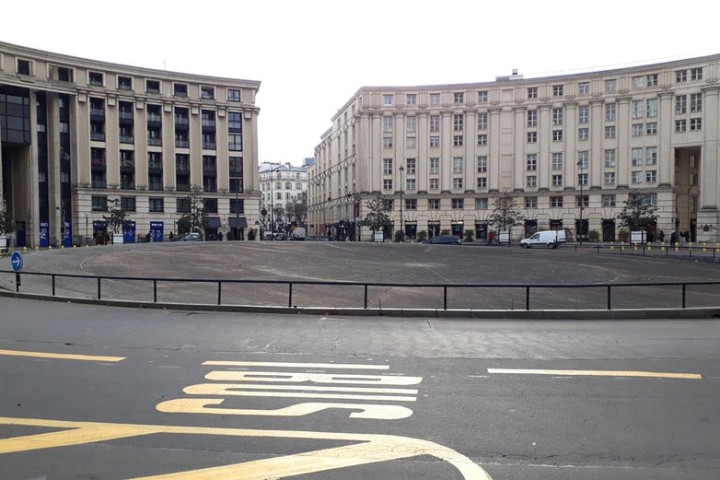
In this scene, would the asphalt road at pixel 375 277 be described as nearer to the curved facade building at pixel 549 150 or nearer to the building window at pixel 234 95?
the curved facade building at pixel 549 150

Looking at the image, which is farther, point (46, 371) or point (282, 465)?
point (46, 371)

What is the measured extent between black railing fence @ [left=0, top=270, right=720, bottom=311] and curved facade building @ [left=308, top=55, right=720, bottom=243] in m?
57.8

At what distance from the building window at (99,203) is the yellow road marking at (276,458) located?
74.2 metres

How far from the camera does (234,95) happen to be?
270 ft

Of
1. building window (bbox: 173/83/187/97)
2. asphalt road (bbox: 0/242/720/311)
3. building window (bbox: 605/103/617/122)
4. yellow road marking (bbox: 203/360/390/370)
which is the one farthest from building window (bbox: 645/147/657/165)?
yellow road marking (bbox: 203/360/390/370)

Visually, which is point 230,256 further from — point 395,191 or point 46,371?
point 395,191

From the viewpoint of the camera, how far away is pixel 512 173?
267ft

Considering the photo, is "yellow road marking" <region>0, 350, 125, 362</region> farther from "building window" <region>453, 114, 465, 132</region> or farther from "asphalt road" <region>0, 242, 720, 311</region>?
"building window" <region>453, 114, 465, 132</region>

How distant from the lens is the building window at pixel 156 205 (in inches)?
3000

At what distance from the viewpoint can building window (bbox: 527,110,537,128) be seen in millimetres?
80562

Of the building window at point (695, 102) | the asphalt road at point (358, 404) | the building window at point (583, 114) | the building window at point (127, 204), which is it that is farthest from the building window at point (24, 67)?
the building window at point (695, 102)

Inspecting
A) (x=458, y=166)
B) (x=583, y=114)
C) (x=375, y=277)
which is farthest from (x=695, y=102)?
(x=375, y=277)

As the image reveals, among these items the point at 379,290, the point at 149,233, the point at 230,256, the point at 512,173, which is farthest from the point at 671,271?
the point at 149,233

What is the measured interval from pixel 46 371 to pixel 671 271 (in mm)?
29385
